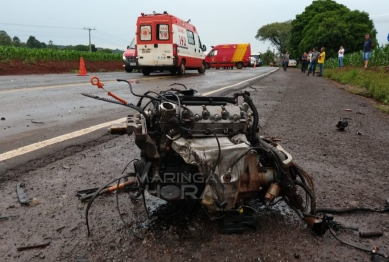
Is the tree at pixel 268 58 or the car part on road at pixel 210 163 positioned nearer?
the car part on road at pixel 210 163

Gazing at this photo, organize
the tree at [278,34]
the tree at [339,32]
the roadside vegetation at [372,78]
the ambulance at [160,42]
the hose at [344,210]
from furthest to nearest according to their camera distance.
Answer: the tree at [278,34] < the tree at [339,32] < the ambulance at [160,42] < the roadside vegetation at [372,78] < the hose at [344,210]

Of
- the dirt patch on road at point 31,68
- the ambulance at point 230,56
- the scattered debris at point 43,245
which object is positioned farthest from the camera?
the ambulance at point 230,56

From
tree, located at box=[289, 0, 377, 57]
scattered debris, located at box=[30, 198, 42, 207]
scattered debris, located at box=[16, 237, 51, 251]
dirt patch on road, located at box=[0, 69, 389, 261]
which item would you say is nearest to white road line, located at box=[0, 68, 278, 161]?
dirt patch on road, located at box=[0, 69, 389, 261]

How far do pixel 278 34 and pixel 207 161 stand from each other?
10468 centimetres

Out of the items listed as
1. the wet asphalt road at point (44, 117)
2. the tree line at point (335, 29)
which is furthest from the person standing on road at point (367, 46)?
the tree line at point (335, 29)

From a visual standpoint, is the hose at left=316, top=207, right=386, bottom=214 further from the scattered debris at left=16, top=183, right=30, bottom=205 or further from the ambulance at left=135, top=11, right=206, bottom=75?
the ambulance at left=135, top=11, right=206, bottom=75

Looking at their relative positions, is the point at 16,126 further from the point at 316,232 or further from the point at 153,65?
the point at 153,65

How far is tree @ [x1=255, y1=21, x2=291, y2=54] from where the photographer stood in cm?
9767

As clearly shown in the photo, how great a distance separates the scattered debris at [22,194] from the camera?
→ 2.23m

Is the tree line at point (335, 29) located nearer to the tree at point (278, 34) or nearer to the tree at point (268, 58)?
the tree at point (268, 58)

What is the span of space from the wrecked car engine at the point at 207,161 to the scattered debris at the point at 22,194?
0.85 meters

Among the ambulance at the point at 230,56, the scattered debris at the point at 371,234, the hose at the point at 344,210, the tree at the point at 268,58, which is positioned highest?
the tree at the point at 268,58

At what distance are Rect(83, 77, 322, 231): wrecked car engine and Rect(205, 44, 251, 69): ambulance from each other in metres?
37.7

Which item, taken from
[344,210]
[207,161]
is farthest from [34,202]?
[344,210]
